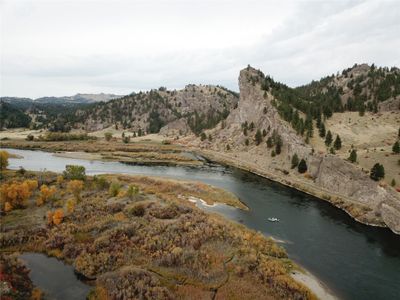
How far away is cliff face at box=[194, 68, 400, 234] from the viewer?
6650 centimetres

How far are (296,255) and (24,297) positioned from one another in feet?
118

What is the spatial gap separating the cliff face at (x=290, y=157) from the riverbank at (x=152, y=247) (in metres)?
30.3

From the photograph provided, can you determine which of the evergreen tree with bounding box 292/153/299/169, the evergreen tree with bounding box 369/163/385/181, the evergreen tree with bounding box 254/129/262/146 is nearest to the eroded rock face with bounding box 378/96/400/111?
the evergreen tree with bounding box 254/129/262/146

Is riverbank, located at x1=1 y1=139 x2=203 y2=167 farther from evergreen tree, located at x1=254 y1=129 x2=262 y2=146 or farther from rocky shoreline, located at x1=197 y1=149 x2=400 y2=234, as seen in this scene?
evergreen tree, located at x1=254 y1=129 x2=262 y2=146

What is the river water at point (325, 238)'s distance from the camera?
136ft

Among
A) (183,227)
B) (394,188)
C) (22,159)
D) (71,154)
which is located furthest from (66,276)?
(71,154)

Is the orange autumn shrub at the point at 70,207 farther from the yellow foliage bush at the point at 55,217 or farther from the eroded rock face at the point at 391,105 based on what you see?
the eroded rock face at the point at 391,105

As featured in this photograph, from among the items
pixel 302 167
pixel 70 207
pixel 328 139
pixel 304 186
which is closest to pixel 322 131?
pixel 328 139

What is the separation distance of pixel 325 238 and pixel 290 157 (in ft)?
189

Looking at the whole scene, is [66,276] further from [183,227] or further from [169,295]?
[183,227]

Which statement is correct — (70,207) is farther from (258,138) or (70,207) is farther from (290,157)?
(258,138)

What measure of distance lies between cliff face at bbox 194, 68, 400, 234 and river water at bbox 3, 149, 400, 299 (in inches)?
177

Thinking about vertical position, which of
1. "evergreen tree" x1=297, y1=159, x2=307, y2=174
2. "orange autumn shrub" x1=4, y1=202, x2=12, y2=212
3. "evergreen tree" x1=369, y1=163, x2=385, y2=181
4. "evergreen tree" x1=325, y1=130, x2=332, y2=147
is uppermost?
"evergreen tree" x1=325, y1=130, x2=332, y2=147

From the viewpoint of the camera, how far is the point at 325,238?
55.1 metres
